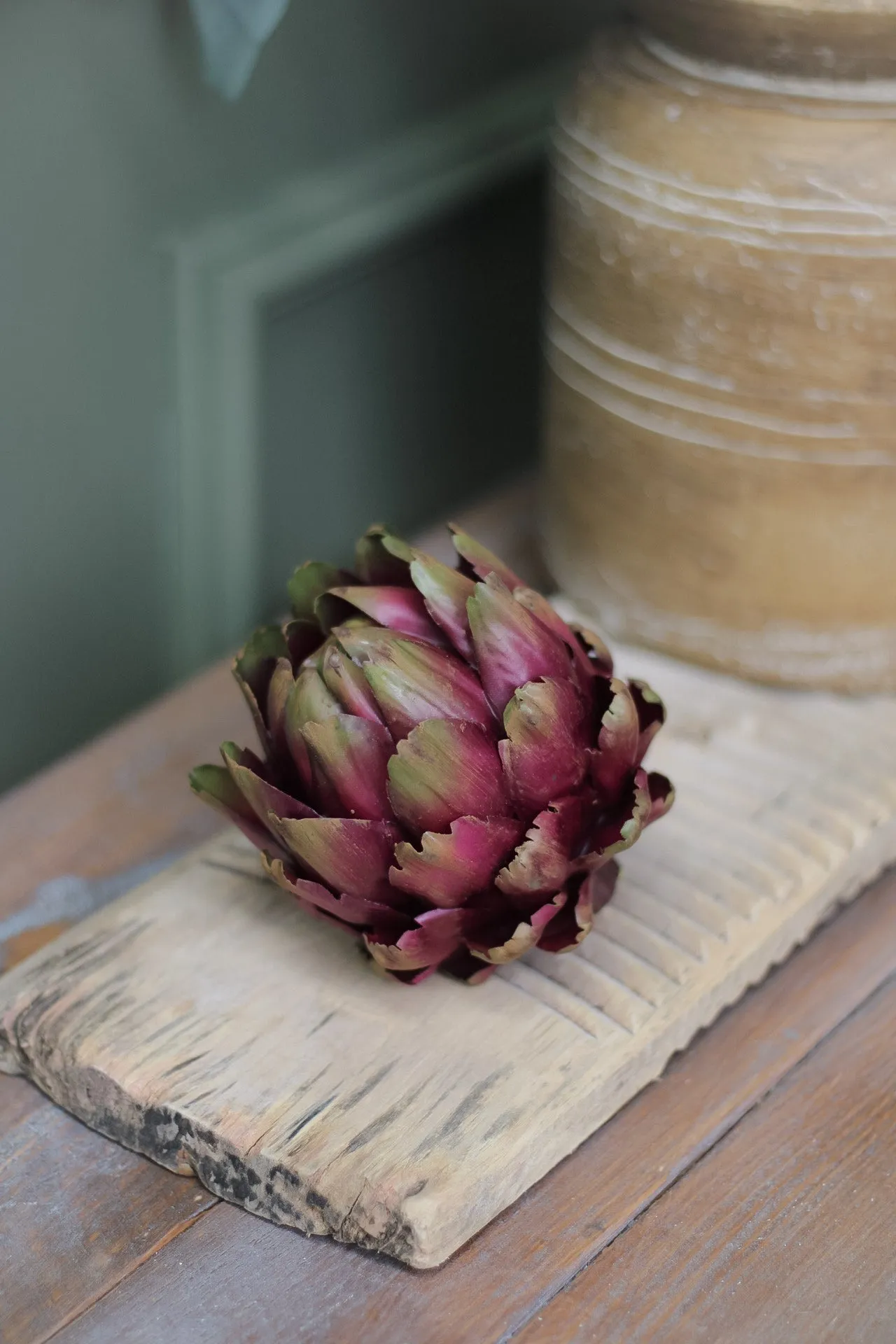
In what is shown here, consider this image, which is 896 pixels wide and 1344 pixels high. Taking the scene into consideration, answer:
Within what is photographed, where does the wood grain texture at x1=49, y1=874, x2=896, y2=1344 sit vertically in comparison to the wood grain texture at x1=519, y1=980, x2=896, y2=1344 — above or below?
below

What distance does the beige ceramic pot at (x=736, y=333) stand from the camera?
19.2 inches

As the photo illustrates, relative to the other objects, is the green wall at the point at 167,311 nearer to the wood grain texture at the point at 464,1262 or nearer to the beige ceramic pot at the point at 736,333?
the beige ceramic pot at the point at 736,333

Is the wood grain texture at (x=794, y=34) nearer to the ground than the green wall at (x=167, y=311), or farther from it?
farther from it

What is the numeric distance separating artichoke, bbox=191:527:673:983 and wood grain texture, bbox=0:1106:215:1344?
0.10m

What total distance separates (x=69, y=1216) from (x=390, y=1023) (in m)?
0.11

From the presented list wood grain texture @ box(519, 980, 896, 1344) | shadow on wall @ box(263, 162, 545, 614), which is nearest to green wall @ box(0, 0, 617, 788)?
shadow on wall @ box(263, 162, 545, 614)

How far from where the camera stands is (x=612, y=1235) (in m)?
0.42

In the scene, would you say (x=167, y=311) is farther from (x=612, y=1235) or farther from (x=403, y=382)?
(x=612, y=1235)

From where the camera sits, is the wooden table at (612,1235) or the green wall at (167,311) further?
the green wall at (167,311)

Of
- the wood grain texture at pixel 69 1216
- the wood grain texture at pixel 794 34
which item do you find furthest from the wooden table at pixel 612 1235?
the wood grain texture at pixel 794 34

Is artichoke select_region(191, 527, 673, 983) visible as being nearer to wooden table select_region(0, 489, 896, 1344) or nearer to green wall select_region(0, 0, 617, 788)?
wooden table select_region(0, 489, 896, 1344)

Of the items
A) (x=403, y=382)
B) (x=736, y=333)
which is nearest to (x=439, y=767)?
(x=736, y=333)

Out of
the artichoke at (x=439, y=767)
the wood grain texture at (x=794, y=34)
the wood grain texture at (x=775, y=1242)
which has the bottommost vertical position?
the wood grain texture at (x=775, y=1242)

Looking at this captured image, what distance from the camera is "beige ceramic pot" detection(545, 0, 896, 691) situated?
0.49 metres
